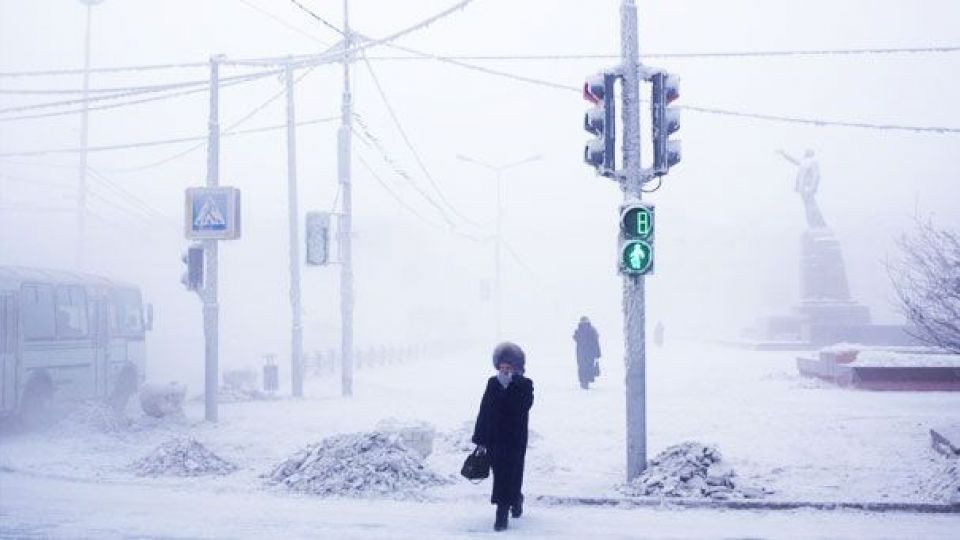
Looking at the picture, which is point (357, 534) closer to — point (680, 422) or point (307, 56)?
point (680, 422)

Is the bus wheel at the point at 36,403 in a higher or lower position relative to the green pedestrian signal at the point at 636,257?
lower

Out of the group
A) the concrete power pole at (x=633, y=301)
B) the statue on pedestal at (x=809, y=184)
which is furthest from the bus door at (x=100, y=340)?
the statue on pedestal at (x=809, y=184)

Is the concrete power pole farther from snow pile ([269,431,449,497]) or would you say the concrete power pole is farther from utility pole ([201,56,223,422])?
utility pole ([201,56,223,422])

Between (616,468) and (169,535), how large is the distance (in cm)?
572

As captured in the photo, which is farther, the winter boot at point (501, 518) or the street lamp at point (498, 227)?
the street lamp at point (498, 227)

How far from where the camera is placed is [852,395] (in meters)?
18.5

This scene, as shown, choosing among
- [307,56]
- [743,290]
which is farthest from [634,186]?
[743,290]

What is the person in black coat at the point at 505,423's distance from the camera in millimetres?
7367

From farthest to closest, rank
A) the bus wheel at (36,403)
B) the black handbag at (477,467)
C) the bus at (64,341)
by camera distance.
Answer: the bus wheel at (36,403) < the bus at (64,341) < the black handbag at (477,467)

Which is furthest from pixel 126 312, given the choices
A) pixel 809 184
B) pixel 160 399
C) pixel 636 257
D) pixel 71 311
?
pixel 809 184

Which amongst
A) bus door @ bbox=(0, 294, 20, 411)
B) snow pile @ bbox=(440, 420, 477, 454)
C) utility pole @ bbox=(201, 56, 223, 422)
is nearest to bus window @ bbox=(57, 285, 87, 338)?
bus door @ bbox=(0, 294, 20, 411)

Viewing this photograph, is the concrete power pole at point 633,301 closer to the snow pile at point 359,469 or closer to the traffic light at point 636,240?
the traffic light at point 636,240

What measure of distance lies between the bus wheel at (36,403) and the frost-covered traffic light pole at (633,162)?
11.0 metres

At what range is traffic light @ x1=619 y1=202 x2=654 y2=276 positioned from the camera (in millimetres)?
9180
